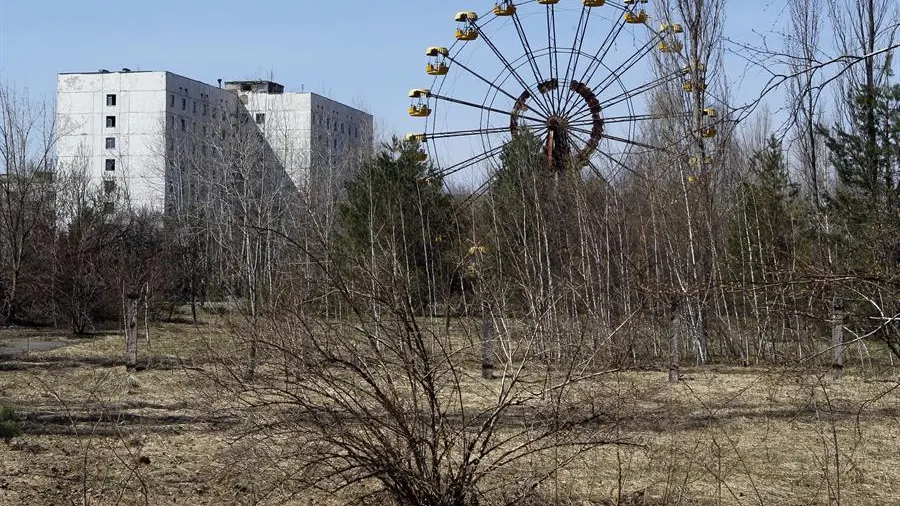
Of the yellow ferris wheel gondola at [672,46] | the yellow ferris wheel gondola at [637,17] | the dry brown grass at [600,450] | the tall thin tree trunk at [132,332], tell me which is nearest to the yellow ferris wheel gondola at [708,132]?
the dry brown grass at [600,450]

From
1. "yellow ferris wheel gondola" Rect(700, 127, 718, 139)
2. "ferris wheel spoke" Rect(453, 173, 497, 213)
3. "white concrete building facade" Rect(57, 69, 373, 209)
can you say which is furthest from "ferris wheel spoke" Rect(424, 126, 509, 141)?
"white concrete building facade" Rect(57, 69, 373, 209)

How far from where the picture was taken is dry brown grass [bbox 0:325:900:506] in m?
5.66

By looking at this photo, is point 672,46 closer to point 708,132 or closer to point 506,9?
point 506,9

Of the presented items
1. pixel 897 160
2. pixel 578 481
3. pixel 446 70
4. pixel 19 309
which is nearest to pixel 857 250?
pixel 897 160

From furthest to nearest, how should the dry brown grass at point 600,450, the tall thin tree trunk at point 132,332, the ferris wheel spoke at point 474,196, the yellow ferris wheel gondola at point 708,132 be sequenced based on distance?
1. the ferris wheel spoke at point 474,196
2. the tall thin tree trunk at point 132,332
3. the dry brown grass at point 600,450
4. the yellow ferris wheel gondola at point 708,132

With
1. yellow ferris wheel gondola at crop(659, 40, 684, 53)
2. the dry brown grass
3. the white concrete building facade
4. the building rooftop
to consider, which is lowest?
the dry brown grass

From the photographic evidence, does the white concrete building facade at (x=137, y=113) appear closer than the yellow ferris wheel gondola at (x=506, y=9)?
No

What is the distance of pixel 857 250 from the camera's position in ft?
47.1

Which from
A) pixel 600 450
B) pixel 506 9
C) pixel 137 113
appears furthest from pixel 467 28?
pixel 137 113

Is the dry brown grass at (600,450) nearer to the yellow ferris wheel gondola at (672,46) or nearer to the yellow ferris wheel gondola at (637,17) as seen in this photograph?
the yellow ferris wheel gondola at (672,46)

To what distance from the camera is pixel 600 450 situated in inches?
285

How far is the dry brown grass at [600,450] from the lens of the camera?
5.66m

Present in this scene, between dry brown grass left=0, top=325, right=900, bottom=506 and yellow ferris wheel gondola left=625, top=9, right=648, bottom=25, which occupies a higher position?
yellow ferris wheel gondola left=625, top=9, right=648, bottom=25

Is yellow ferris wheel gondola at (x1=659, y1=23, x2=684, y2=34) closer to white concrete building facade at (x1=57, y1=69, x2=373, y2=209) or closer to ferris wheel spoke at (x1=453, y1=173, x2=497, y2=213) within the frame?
ferris wheel spoke at (x1=453, y1=173, x2=497, y2=213)
